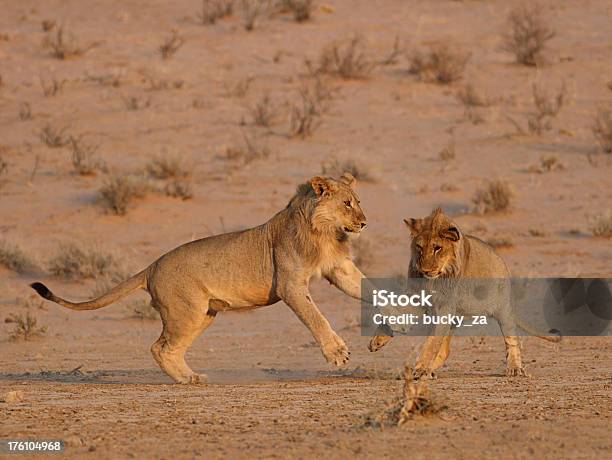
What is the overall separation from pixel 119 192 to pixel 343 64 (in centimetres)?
863

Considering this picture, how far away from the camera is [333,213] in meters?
9.10

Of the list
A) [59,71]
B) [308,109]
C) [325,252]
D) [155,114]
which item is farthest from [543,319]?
[59,71]

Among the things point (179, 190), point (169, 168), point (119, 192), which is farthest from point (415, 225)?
point (169, 168)

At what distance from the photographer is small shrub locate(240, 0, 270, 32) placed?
95.5ft

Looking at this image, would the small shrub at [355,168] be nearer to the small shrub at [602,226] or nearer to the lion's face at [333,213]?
the small shrub at [602,226]

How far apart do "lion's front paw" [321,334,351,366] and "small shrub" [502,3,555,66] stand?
18485 mm

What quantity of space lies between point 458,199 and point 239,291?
31.5 feet

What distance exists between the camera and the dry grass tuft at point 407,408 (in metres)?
6.73

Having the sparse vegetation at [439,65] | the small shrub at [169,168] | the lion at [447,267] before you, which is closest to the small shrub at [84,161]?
the small shrub at [169,168]

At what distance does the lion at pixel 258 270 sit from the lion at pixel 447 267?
0.51 m

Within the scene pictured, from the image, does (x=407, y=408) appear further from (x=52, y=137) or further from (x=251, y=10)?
(x=251, y=10)

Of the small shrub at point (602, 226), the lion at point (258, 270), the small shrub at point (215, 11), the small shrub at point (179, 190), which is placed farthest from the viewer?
the small shrub at point (215, 11)

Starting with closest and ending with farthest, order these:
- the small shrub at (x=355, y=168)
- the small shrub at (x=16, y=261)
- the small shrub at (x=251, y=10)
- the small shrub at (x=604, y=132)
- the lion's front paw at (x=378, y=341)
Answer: the lion's front paw at (x=378, y=341) → the small shrub at (x=16, y=261) → the small shrub at (x=355, y=168) → the small shrub at (x=604, y=132) → the small shrub at (x=251, y=10)

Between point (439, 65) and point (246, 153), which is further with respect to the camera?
point (439, 65)
